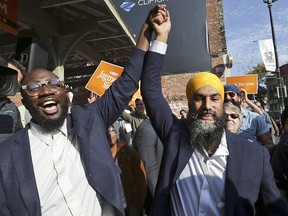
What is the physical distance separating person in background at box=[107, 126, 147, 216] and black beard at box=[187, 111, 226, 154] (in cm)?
129

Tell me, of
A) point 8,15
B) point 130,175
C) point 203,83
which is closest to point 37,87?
point 203,83

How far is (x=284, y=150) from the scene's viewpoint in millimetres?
2104

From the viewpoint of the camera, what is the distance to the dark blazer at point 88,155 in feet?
5.36

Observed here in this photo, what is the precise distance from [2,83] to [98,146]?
2.82 ft

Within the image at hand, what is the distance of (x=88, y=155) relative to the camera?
5.86ft

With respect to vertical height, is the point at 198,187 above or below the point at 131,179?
above

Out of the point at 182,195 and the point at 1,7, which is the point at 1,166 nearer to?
the point at 182,195

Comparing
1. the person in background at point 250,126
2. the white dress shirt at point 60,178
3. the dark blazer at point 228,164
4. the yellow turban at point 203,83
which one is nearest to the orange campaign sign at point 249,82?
the person in background at point 250,126

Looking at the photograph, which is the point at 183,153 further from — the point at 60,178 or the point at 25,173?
the point at 25,173

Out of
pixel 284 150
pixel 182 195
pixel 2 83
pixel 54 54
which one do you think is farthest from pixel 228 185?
pixel 54 54

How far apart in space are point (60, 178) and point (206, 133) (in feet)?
2.84

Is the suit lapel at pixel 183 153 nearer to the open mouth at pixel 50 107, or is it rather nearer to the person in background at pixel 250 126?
the open mouth at pixel 50 107

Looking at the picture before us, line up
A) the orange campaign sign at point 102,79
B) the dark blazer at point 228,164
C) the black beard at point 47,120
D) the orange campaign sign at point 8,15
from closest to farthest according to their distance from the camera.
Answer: the dark blazer at point 228,164 < the black beard at point 47,120 < the orange campaign sign at point 8,15 < the orange campaign sign at point 102,79

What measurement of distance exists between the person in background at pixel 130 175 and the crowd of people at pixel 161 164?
1107mm
